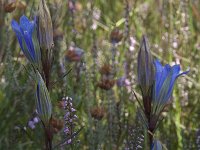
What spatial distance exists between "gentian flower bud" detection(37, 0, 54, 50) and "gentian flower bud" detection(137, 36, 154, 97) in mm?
186

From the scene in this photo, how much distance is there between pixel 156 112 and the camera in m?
1.03

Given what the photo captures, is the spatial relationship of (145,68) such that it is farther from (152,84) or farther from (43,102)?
(43,102)

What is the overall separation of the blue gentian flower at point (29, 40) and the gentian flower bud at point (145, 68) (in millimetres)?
207

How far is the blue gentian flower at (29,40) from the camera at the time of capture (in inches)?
41.1

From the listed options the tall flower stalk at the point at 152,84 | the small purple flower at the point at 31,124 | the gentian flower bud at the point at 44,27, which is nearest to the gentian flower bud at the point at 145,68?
the tall flower stalk at the point at 152,84

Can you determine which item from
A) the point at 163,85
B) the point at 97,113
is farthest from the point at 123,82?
the point at 163,85

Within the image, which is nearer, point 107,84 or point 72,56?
point 107,84

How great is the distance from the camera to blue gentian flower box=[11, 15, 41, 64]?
1044mm

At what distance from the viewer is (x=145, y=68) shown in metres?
1.02

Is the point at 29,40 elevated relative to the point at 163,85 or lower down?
elevated

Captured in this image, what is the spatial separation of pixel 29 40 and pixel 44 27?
0.04 metres

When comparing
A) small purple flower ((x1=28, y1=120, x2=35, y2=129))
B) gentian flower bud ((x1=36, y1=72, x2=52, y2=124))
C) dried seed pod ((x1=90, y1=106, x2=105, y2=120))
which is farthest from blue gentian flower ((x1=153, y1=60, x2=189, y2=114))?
small purple flower ((x1=28, y1=120, x2=35, y2=129))

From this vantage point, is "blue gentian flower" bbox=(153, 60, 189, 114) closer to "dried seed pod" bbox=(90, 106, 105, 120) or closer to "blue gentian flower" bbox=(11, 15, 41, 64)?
"blue gentian flower" bbox=(11, 15, 41, 64)

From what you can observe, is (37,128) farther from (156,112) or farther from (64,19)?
(64,19)
